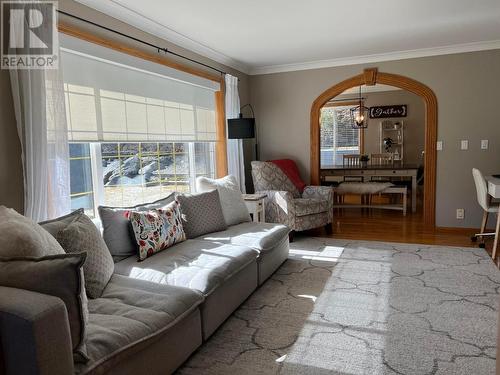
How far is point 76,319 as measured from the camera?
4.91 feet

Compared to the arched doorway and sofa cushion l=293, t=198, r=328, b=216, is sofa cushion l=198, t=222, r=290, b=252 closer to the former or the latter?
sofa cushion l=293, t=198, r=328, b=216

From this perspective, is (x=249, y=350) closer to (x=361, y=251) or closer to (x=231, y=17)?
(x=361, y=251)

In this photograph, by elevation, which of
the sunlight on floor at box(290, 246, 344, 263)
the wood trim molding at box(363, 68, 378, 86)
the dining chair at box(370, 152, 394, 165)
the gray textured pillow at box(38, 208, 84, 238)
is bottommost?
the sunlight on floor at box(290, 246, 344, 263)

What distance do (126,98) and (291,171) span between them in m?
2.78

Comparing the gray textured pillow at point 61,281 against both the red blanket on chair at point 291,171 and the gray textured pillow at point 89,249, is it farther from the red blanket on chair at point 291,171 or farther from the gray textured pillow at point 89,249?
the red blanket on chair at point 291,171

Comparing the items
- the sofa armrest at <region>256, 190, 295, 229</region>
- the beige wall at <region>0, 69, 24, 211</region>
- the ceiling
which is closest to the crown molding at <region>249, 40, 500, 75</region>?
the ceiling

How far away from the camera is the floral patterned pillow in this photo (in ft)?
8.85

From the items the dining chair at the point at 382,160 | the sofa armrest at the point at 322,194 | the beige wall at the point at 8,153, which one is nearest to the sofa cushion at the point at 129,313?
the beige wall at the point at 8,153

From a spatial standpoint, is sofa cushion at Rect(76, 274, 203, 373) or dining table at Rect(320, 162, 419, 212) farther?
dining table at Rect(320, 162, 419, 212)

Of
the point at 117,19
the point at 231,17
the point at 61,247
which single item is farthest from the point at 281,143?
the point at 61,247

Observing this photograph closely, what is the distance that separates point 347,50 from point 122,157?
10.1 feet

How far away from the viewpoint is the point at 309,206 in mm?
4762

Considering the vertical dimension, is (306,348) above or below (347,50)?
below

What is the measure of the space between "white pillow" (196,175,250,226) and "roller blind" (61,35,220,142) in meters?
0.60
